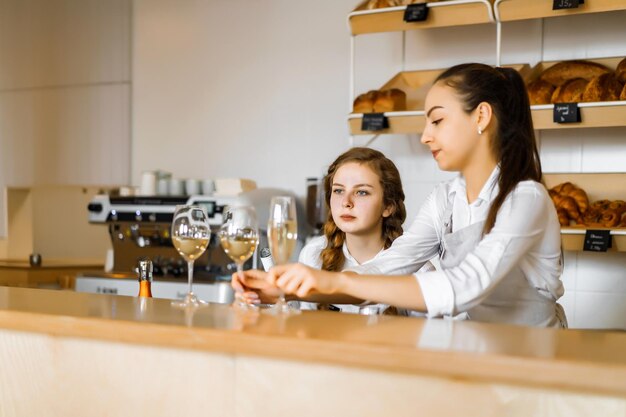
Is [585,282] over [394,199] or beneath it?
beneath

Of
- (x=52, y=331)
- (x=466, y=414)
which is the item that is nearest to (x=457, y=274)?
(x=466, y=414)

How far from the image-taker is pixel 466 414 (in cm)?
120

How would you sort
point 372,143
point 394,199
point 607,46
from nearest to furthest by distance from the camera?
point 394,199, point 607,46, point 372,143

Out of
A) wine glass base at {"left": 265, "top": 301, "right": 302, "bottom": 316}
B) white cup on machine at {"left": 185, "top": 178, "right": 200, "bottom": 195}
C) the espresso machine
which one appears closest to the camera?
wine glass base at {"left": 265, "top": 301, "right": 302, "bottom": 316}

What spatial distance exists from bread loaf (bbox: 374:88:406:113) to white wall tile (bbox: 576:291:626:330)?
41.1 inches

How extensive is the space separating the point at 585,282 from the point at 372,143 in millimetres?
1153

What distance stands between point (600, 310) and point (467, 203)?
1776 millimetres

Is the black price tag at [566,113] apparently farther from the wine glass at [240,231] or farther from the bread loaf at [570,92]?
the wine glass at [240,231]

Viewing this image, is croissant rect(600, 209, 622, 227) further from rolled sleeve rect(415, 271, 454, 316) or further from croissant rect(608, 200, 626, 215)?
rolled sleeve rect(415, 271, 454, 316)

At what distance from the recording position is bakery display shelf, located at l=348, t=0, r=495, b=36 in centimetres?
321

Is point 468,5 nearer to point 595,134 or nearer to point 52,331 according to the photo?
point 595,134

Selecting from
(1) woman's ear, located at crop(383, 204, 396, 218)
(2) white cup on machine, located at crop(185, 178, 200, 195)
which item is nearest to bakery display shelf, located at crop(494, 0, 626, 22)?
(1) woman's ear, located at crop(383, 204, 396, 218)

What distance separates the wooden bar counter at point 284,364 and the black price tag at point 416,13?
199 centimetres

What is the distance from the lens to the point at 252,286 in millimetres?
1691
